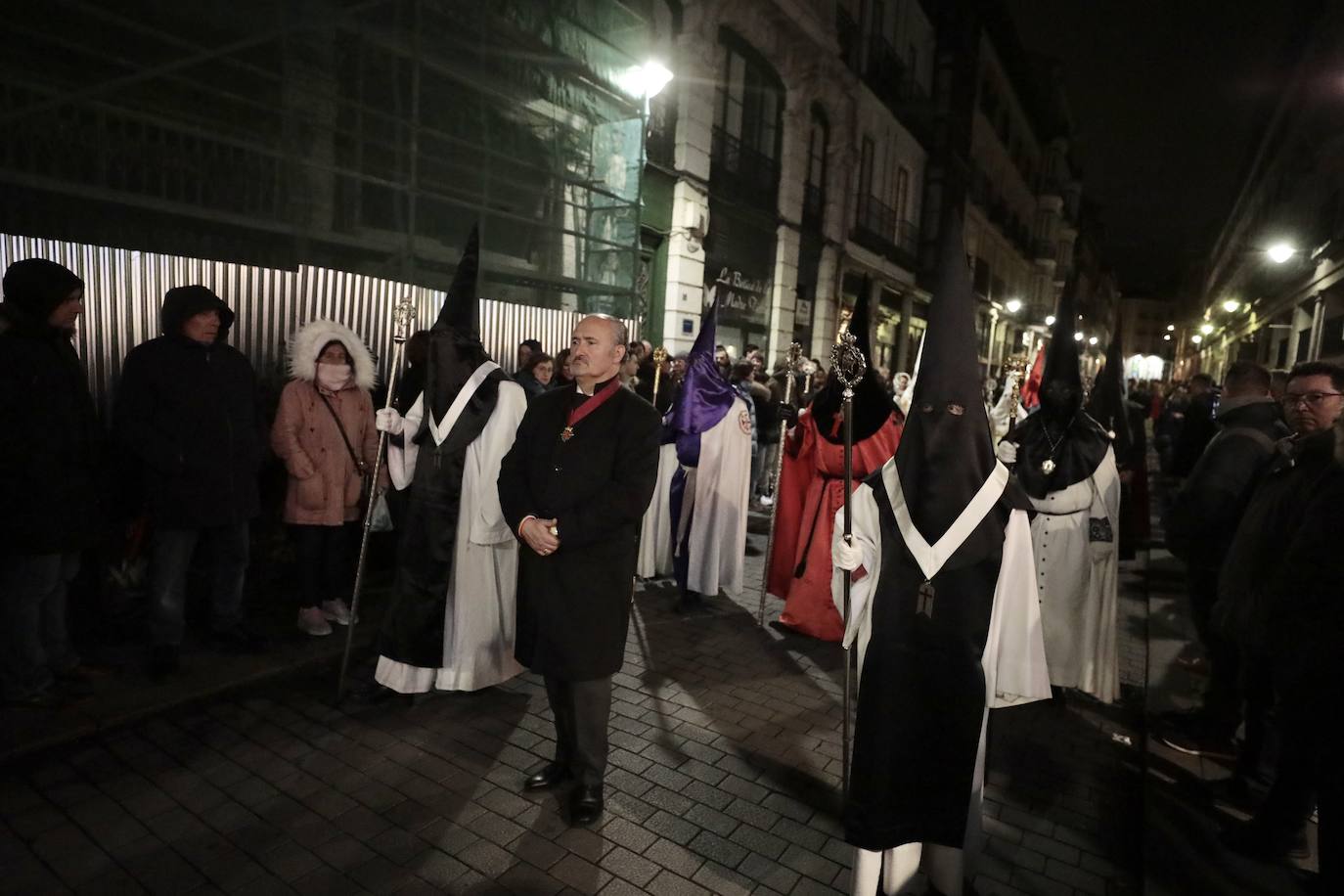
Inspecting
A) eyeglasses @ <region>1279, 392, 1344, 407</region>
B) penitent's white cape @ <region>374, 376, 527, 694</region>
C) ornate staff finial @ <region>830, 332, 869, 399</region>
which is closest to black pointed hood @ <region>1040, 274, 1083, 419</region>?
eyeglasses @ <region>1279, 392, 1344, 407</region>

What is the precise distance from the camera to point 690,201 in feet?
48.1

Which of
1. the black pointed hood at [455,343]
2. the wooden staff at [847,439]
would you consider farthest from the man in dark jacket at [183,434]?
the wooden staff at [847,439]

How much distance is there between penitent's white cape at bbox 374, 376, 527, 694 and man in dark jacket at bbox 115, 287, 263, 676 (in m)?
1.17

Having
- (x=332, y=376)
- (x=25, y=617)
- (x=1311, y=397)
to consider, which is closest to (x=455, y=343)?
(x=332, y=376)

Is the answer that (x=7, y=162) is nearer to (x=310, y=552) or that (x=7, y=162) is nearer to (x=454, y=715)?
(x=310, y=552)

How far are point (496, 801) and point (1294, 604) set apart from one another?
3445 mm

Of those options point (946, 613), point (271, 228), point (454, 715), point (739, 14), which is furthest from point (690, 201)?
point (946, 613)

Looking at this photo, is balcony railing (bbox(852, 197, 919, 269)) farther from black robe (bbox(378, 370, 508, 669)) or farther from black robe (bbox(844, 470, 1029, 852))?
black robe (bbox(844, 470, 1029, 852))

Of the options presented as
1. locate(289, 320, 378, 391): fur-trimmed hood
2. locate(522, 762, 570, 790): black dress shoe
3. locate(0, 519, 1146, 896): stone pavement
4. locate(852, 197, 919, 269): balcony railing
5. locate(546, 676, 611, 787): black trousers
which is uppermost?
locate(852, 197, 919, 269): balcony railing

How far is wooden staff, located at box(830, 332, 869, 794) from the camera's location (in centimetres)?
314

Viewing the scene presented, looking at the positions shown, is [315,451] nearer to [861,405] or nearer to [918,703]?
[861,405]

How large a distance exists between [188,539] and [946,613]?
174 inches

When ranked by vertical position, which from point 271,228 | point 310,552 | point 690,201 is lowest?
point 310,552

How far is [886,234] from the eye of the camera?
2517 centimetres
